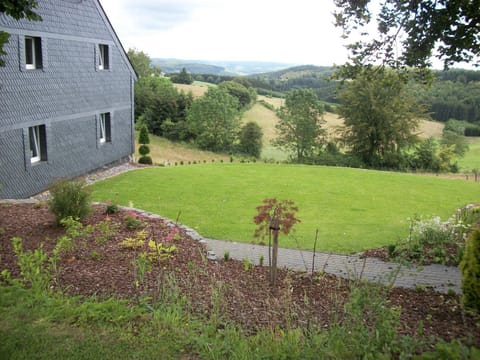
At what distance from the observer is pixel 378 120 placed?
118 ft

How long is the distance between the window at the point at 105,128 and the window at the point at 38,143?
4548mm

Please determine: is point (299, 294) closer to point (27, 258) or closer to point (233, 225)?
point (27, 258)

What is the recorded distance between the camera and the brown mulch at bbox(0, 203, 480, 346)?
4402 mm

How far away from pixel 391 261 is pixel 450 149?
3383cm

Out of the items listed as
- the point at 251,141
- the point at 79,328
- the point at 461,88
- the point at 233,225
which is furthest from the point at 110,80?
the point at 461,88

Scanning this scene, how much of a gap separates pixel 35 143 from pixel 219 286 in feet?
35.9

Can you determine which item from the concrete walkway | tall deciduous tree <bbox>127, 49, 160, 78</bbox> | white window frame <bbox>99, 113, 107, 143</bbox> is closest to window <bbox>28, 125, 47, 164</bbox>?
white window frame <bbox>99, 113, 107, 143</bbox>

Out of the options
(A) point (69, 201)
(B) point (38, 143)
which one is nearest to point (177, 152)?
(B) point (38, 143)

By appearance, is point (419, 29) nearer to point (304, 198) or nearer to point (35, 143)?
point (304, 198)

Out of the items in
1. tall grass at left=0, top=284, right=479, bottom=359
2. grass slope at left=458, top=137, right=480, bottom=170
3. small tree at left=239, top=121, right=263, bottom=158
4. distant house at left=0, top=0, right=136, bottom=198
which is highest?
distant house at left=0, top=0, right=136, bottom=198

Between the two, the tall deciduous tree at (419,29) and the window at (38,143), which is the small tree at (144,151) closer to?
the window at (38,143)

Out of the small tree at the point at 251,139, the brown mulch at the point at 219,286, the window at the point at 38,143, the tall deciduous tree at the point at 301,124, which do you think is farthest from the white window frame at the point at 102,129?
the tall deciduous tree at the point at 301,124

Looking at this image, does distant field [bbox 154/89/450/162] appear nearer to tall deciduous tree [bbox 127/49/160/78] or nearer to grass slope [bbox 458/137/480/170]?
grass slope [bbox 458/137/480/170]

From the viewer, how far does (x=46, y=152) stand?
531 inches
